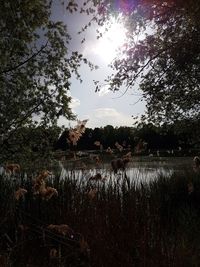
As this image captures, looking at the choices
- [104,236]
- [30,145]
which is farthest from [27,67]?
[104,236]

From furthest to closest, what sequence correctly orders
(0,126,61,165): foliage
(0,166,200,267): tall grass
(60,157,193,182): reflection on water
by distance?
(0,126,61,165): foliage, (60,157,193,182): reflection on water, (0,166,200,267): tall grass

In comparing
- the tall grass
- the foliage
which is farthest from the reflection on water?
the foliage

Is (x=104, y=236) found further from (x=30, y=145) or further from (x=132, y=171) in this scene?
(x=132, y=171)

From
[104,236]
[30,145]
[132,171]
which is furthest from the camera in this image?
[132,171]

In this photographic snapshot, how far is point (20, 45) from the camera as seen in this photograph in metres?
13.0

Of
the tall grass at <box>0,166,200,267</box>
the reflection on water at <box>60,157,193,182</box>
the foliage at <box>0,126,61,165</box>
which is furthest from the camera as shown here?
the foliage at <box>0,126,61,165</box>

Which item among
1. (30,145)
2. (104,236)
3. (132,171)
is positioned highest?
(30,145)

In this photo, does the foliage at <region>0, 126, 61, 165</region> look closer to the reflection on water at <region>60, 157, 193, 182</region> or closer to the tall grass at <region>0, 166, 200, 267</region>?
the reflection on water at <region>60, 157, 193, 182</region>

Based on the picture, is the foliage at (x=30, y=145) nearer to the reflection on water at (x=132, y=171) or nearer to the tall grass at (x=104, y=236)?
A: the reflection on water at (x=132, y=171)

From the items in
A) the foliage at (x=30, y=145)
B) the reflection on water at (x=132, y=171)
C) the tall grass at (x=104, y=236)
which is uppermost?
the foliage at (x=30, y=145)

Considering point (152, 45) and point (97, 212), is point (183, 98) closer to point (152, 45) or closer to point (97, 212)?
point (152, 45)

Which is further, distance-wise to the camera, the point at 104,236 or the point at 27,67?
the point at 27,67

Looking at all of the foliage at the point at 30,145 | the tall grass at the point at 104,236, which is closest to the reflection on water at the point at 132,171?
the tall grass at the point at 104,236

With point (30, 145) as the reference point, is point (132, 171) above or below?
below
